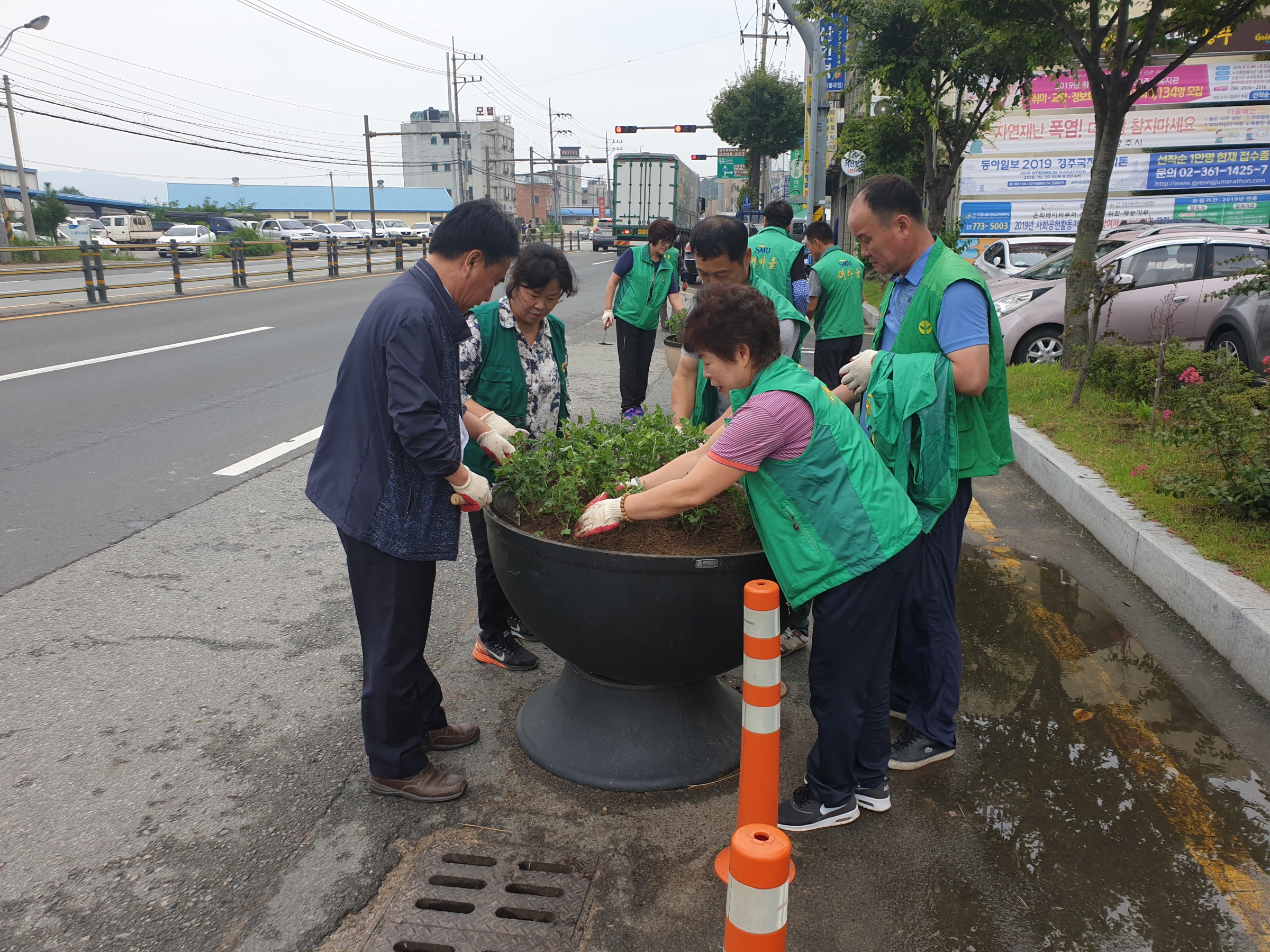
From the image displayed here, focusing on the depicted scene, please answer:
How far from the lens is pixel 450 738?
316 cm

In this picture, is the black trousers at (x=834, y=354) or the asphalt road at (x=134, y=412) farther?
the black trousers at (x=834, y=354)

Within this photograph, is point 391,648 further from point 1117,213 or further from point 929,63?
point 1117,213

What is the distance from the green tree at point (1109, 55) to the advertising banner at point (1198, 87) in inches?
487

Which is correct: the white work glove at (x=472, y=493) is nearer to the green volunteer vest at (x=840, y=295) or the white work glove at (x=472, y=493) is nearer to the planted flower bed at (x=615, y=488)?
the planted flower bed at (x=615, y=488)

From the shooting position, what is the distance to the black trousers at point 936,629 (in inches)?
118

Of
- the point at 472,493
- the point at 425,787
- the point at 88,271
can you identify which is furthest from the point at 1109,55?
the point at 88,271

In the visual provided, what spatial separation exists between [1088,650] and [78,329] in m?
13.7

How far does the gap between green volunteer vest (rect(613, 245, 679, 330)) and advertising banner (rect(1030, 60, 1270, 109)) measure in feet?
55.9

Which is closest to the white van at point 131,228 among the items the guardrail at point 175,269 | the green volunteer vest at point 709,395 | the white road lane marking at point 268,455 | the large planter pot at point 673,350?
the guardrail at point 175,269

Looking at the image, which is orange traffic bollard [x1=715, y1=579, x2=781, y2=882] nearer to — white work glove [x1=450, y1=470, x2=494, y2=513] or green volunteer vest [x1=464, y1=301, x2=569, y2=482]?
white work glove [x1=450, y1=470, x2=494, y2=513]

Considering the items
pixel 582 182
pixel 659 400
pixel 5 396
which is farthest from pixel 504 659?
pixel 582 182

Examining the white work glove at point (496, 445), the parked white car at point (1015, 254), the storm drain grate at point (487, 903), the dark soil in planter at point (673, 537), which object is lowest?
the storm drain grate at point (487, 903)

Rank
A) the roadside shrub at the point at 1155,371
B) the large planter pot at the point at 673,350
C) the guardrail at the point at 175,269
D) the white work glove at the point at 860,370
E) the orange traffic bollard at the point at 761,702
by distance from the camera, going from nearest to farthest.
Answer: the orange traffic bollard at the point at 761,702 → the white work glove at the point at 860,370 → the roadside shrub at the point at 1155,371 → the large planter pot at the point at 673,350 → the guardrail at the point at 175,269

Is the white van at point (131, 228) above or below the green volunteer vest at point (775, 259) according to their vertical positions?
above
